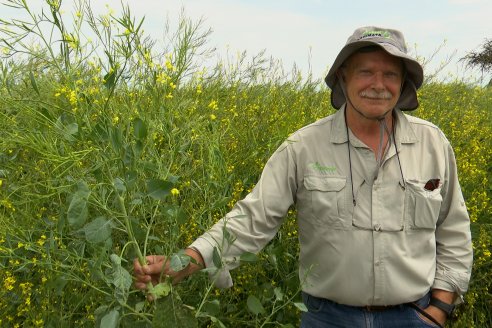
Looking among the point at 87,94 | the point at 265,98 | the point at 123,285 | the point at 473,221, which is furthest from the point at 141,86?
the point at 473,221

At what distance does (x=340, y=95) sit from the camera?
231 centimetres

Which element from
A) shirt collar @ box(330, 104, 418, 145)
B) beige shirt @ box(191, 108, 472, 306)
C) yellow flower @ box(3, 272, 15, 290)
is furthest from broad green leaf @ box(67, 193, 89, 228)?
shirt collar @ box(330, 104, 418, 145)

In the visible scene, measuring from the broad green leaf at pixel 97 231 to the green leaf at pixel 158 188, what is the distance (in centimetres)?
13

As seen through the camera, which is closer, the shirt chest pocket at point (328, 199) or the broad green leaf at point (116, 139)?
the broad green leaf at point (116, 139)

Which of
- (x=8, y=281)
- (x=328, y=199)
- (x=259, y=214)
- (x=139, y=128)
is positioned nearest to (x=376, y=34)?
(x=328, y=199)

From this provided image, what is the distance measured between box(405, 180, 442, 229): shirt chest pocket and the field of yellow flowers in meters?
0.52

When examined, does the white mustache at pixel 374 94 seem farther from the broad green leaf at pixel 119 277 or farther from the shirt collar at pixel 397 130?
the broad green leaf at pixel 119 277

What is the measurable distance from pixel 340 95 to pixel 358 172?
1.33 feet

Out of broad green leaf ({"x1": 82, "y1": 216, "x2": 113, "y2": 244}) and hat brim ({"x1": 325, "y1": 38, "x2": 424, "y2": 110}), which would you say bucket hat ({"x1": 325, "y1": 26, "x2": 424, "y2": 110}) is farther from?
broad green leaf ({"x1": 82, "y1": 216, "x2": 113, "y2": 244})

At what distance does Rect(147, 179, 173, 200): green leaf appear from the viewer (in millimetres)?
1452

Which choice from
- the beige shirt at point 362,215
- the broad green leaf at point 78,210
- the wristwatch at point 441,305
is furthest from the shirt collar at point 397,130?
the broad green leaf at point 78,210

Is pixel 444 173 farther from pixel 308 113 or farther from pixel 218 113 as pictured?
pixel 308 113

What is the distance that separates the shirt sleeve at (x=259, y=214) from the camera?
189cm

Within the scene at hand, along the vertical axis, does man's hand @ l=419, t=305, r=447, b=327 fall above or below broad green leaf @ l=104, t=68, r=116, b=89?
below
